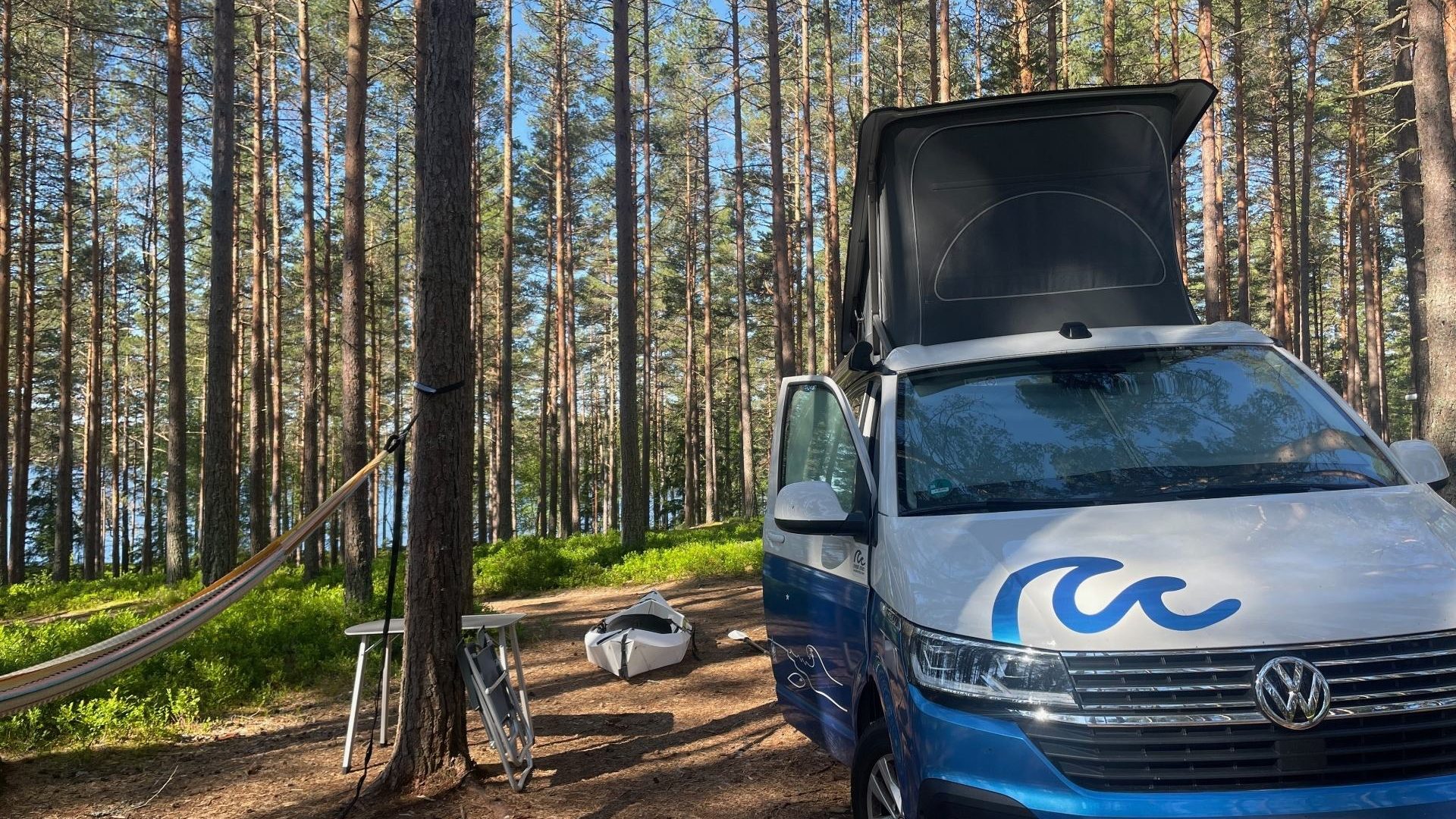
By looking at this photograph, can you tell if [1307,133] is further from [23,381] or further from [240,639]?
[23,381]

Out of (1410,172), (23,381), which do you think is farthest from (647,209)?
(1410,172)

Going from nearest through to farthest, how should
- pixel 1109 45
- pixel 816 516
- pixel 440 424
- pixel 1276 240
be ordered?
pixel 816 516 → pixel 440 424 → pixel 1109 45 → pixel 1276 240

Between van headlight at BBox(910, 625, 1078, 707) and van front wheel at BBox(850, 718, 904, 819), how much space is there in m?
0.55

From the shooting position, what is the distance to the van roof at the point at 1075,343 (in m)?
3.90

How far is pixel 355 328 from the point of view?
11.3m

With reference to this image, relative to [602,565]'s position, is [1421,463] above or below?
above

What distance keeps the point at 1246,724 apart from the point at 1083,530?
0.70 m

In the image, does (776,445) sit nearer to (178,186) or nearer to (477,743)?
(477,743)

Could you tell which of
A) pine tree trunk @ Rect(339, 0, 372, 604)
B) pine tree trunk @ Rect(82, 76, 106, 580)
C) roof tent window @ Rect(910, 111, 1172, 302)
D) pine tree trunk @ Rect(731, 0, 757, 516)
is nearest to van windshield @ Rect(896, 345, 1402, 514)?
roof tent window @ Rect(910, 111, 1172, 302)

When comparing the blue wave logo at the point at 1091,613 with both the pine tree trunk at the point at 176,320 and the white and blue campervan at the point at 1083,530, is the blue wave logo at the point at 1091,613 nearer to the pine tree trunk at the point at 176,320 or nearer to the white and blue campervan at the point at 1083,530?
the white and blue campervan at the point at 1083,530

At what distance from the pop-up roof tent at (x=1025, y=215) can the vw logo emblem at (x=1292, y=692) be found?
Answer: 2.54 meters

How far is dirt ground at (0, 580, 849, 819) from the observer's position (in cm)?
488

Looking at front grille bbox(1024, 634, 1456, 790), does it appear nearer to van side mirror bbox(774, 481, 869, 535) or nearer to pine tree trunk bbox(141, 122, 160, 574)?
van side mirror bbox(774, 481, 869, 535)

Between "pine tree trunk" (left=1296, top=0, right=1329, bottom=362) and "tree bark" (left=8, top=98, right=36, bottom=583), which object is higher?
"pine tree trunk" (left=1296, top=0, right=1329, bottom=362)
